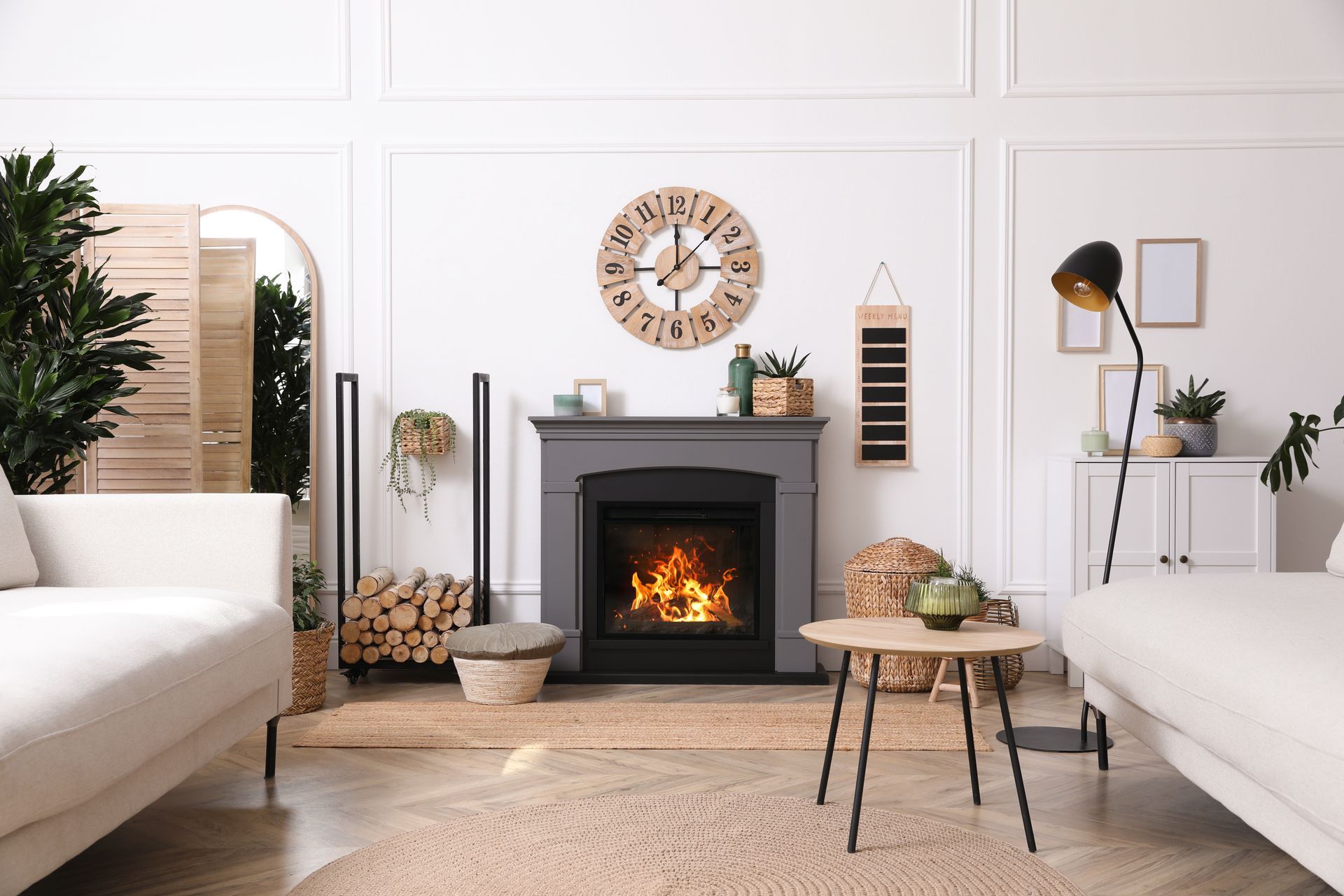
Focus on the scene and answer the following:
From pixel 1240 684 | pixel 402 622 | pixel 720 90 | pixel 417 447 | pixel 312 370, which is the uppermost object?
pixel 720 90

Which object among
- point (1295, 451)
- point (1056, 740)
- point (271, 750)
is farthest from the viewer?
point (1295, 451)

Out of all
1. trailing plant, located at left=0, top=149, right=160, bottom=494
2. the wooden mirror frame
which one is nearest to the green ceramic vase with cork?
the wooden mirror frame

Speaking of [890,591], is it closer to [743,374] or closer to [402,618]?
[743,374]

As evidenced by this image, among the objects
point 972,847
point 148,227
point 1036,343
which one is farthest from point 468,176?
point 972,847

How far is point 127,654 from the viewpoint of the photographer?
6.43 ft

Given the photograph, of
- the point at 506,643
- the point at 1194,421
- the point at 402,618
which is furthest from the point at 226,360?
the point at 1194,421

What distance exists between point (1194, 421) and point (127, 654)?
3.87 metres

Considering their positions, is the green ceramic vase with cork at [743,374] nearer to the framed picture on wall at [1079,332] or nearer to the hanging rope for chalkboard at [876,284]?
the hanging rope for chalkboard at [876,284]

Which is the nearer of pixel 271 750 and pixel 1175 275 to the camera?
pixel 271 750

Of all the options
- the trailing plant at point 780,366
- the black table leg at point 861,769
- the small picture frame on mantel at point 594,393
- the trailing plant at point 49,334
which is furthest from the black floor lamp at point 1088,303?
the trailing plant at point 49,334

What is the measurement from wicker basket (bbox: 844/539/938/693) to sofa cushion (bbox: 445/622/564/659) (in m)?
1.14

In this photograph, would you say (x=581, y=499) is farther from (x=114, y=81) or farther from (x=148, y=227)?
(x=114, y=81)

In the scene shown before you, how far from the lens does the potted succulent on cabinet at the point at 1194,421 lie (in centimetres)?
417

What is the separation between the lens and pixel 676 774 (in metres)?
2.88
